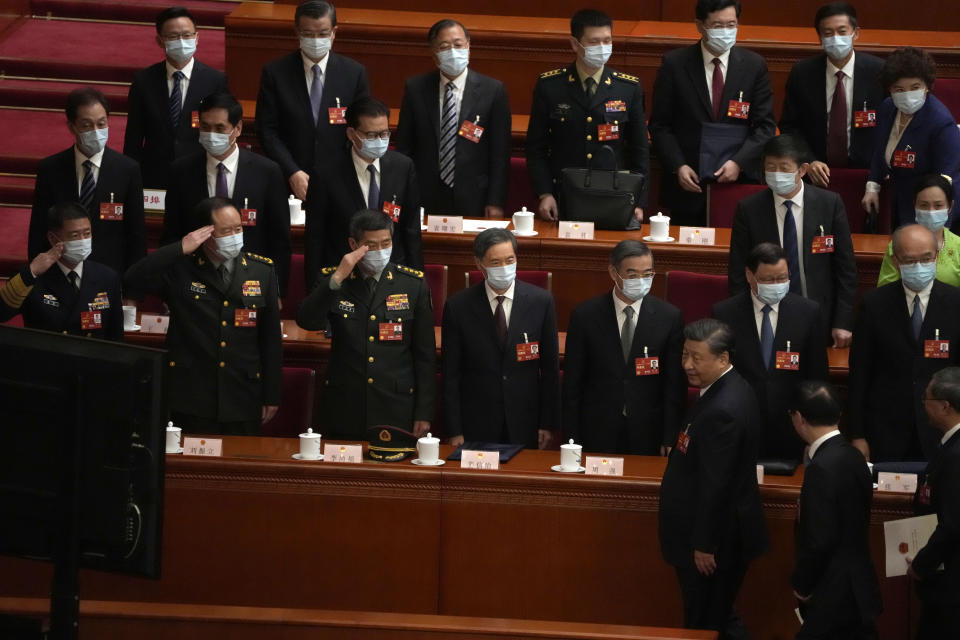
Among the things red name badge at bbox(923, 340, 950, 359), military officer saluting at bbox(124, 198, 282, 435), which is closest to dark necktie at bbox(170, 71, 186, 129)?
military officer saluting at bbox(124, 198, 282, 435)

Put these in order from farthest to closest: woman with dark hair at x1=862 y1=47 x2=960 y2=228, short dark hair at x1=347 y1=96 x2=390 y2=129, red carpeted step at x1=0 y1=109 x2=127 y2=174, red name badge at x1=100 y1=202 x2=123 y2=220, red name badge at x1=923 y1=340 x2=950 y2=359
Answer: red carpeted step at x1=0 y1=109 x2=127 y2=174
woman with dark hair at x1=862 y1=47 x2=960 y2=228
red name badge at x1=100 y1=202 x2=123 y2=220
short dark hair at x1=347 y1=96 x2=390 y2=129
red name badge at x1=923 y1=340 x2=950 y2=359

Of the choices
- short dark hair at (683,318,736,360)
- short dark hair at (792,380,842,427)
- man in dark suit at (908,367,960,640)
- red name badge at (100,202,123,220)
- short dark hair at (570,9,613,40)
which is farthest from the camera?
short dark hair at (570,9,613,40)

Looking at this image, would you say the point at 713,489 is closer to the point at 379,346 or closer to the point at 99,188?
the point at 379,346

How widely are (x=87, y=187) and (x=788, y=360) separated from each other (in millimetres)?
2603

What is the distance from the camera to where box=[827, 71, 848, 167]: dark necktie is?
5898 mm

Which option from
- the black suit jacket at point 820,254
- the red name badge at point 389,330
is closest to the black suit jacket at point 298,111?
the red name badge at point 389,330

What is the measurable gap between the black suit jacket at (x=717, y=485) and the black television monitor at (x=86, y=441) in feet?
5.97

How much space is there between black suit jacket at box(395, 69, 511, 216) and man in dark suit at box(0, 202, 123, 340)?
1507 mm

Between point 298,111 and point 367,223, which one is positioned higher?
point 298,111

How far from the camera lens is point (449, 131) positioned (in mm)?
5789

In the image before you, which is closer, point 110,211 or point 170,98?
point 110,211

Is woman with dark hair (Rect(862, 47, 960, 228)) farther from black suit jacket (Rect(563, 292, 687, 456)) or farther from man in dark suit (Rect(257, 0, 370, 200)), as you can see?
man in dark suit (Rect(257, 0, 370, 200))

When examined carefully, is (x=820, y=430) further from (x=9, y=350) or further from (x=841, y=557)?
(x=9, y=350)

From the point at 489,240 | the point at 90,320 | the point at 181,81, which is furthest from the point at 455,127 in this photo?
the point at 90,320
